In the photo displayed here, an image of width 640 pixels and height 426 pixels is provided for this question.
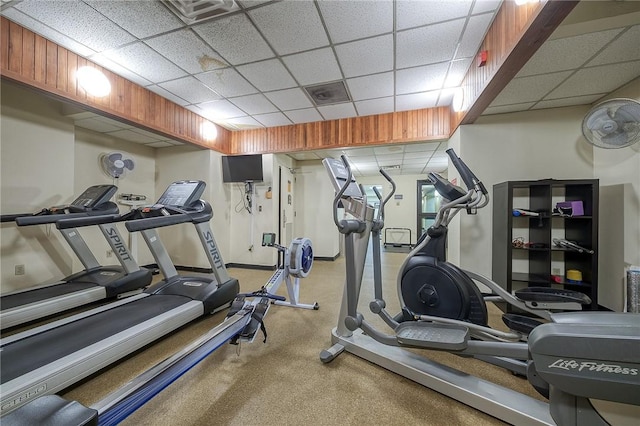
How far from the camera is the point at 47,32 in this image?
2227 millimetres

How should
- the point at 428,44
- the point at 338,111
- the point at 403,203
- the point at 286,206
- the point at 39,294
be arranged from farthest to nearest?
the point at 403,203
the point at 286,206
the point at 338,111
the point at 39,294
the point at 428,44

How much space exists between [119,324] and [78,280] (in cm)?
177

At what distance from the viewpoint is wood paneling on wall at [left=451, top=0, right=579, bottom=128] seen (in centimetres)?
146

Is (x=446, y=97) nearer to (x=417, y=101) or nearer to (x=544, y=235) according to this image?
(x=417, y=101)

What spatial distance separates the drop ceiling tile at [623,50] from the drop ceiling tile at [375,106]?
198cm

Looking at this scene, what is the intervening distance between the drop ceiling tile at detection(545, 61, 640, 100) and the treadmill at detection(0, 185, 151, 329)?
5.31 m

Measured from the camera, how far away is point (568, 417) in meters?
0.85

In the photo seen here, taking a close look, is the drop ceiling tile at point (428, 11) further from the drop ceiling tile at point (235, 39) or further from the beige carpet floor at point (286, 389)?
the beige carpet floor at point (286, 389)

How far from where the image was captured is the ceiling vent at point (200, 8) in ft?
6.19

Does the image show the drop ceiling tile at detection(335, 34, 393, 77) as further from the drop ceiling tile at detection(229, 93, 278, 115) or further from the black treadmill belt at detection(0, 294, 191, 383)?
the black treadmill belt at detection(0, 294, 191, 383)

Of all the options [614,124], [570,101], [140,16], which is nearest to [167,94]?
[140,16]

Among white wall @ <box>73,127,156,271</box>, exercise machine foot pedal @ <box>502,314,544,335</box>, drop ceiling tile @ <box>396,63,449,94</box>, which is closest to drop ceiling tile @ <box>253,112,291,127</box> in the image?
drop ceiling tile @ <box>396,63,449,94</box>

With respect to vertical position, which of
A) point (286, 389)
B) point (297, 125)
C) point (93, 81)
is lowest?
point (286, 389)

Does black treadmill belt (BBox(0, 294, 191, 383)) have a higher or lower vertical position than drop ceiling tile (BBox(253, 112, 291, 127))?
lower
